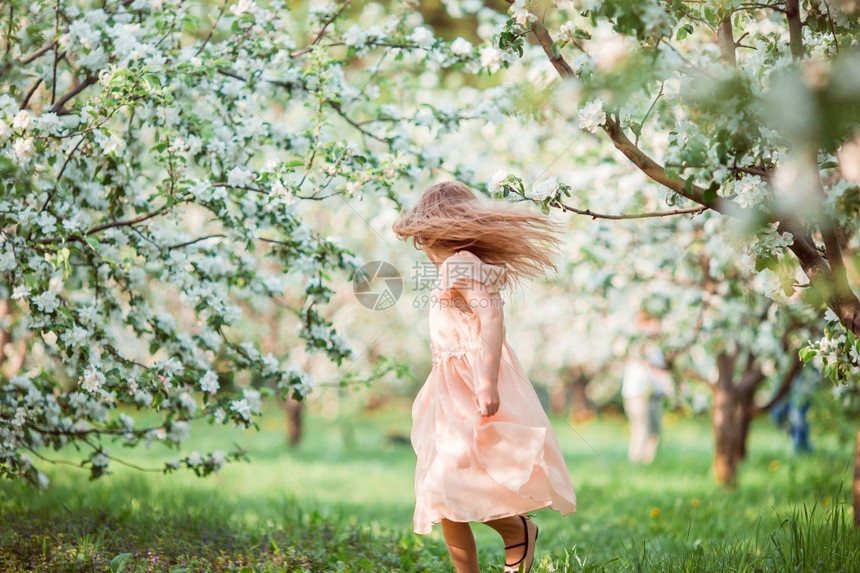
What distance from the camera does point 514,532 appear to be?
3.07 metres

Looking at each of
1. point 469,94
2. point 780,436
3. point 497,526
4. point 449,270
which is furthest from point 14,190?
point 780,436

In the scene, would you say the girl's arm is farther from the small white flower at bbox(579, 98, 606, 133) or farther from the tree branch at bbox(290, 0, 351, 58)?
the tree branch at bbox(290, 0, 351, 58)

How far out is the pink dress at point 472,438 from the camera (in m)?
2.93

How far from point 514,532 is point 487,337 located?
75 centimetres

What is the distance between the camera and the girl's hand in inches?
114

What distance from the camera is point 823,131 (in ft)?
6.99

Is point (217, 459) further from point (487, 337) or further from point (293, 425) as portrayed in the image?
point (293, 425)

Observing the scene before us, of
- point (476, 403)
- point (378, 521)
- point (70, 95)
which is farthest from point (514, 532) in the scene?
point (378, 521)

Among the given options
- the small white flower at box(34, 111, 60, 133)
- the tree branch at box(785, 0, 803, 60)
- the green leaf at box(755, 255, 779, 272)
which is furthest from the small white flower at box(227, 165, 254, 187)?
the tree branch at box(785, 0, 803, 60)

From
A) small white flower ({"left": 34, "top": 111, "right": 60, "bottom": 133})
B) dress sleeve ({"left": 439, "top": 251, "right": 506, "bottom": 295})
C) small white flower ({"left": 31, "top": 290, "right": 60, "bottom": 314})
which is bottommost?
small white flower ({"left": 31, "top": 290, "right": 60, "bottom": 314})

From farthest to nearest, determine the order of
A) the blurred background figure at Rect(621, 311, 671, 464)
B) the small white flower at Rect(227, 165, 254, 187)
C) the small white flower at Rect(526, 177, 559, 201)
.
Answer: the blurred background figure at Rect(621, 311, 671, 464), the small white flower at Rect(227, 165, 254, 187), the small white flower at Rect(526, 177, 559, 201)

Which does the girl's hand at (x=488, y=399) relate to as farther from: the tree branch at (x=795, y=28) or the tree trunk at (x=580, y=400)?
the tree trunk at (x=580, y=400)

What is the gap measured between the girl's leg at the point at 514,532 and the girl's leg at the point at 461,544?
4.2 inches
